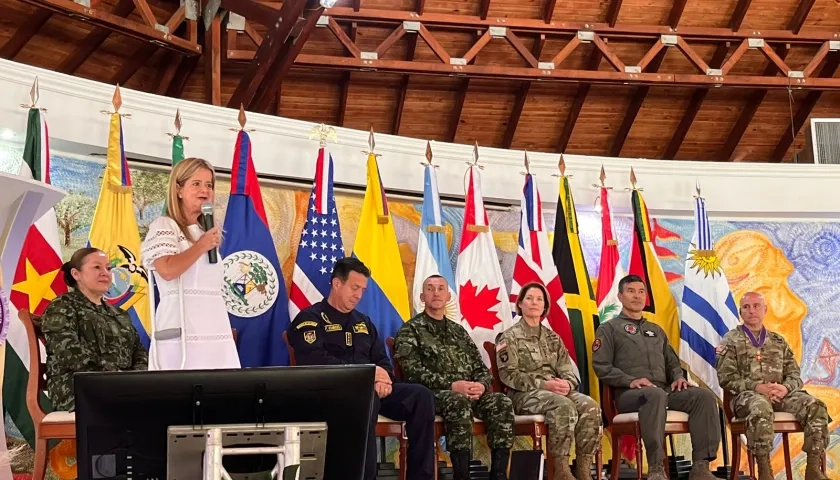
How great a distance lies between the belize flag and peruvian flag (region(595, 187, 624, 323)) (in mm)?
1841

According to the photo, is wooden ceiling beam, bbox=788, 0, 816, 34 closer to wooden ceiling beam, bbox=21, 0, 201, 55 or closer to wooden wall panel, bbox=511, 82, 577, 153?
wooden wall panel, bbox=511, 82, 577, 153

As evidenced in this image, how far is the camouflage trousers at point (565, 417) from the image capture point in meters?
3.85

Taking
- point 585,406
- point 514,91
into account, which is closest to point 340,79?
point 514,91

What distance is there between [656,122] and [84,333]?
6.68 metres

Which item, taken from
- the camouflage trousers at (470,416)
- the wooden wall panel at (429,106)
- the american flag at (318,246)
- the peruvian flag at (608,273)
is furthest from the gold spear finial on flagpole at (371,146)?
the wooden wall panel at (429,106)

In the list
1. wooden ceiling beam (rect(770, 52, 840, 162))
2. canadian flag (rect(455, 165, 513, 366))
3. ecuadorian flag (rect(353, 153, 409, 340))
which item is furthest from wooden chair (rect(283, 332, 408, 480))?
wooden ceiling beam (rect(770, 52, 840, 162))

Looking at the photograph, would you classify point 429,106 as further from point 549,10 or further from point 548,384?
point 548,384

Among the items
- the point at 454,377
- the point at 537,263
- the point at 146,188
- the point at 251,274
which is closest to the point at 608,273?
the point at 537,263

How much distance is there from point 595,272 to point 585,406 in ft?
5.37

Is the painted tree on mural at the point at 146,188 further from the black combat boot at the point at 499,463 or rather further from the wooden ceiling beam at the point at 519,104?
the wooden ceiling beam at the point at 519,104

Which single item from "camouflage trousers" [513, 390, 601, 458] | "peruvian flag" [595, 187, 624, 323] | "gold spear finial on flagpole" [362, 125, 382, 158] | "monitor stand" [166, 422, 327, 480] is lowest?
"camouflage trousers" [513, 390, 601, 458]

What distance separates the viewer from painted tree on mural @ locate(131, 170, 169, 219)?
4.40 meters

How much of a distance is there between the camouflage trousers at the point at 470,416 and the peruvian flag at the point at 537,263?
1.00 m

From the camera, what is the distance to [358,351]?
3.77m
